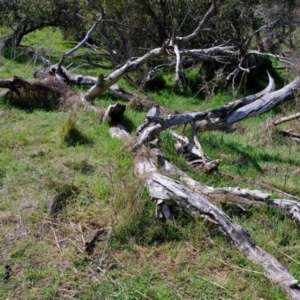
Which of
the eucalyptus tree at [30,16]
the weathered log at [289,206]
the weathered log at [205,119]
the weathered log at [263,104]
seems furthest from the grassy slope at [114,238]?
the eucalyptus tree at [30,16]

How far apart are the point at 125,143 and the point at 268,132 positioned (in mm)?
2687

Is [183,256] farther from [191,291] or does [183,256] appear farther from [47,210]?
[47,210]

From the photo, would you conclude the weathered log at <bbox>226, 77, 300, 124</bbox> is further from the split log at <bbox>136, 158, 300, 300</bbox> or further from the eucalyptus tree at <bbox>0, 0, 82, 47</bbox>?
the eucalyptus tree at <bbox>0, 0, 82, 47</bbox>

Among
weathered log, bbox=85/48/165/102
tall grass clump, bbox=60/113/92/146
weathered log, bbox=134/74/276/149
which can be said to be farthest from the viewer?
weathered log, bbox=85/48/165/102


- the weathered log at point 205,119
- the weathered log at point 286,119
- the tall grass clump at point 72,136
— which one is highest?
the weathered log at point 205,119

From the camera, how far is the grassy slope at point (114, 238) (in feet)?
10.9

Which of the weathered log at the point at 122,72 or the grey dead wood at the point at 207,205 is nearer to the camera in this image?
the grey dead wood at the point at 207,205

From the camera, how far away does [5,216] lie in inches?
162

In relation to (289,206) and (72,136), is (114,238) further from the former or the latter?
(72,136)

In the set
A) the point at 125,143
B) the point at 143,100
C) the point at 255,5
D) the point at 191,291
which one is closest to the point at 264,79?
the point at 255,5

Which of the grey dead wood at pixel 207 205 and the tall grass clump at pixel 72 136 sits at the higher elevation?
the grey dead wood at pixel 207 205

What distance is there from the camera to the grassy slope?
332 cm

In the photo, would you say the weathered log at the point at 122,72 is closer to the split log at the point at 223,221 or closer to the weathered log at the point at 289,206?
the split log at the point at 223,221

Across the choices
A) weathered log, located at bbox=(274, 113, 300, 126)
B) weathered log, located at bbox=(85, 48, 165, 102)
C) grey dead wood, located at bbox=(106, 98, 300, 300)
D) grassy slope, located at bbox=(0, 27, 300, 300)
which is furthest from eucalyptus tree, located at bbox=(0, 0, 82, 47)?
grey dead wood, located at bbox=(106, 98, 300, 300)
